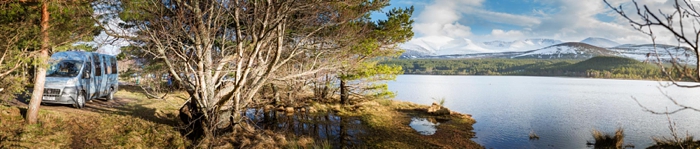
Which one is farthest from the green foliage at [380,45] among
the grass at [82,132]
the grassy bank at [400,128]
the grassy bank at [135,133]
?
the grass at [82,132]

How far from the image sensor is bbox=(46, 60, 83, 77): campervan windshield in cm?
1191

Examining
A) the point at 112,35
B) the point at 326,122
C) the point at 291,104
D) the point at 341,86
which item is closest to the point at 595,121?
the point at 341,86

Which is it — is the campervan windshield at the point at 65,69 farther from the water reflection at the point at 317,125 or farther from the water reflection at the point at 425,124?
the water reflection at the point at 425,124

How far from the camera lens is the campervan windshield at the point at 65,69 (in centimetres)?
1191

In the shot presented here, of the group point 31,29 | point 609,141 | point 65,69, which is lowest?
point 609,141

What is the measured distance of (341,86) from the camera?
21250 millimetres

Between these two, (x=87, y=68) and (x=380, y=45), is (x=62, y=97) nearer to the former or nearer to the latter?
(x=87, y=68)

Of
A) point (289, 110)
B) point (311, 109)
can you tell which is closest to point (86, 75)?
point (289, 110)

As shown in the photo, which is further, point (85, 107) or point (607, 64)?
point (607, 64)

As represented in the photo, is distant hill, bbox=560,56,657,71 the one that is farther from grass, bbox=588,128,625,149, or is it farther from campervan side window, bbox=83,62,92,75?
campervan side window, bbox=83,62,92,75

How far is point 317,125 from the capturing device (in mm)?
15086

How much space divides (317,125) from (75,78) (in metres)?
8.82

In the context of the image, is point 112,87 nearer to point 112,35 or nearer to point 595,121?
point 112,35

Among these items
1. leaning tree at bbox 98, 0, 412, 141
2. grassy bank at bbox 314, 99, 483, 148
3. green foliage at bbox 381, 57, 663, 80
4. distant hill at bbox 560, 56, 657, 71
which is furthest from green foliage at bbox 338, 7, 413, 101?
distant hill at bbox 560, 56, 657, 71
